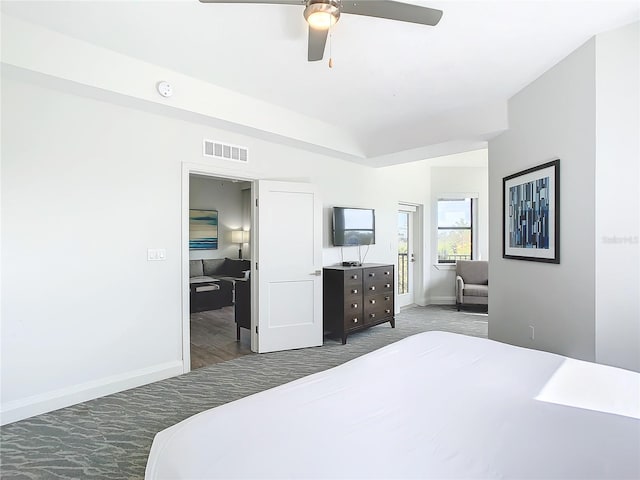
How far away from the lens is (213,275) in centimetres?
724

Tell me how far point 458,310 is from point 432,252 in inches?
50.6

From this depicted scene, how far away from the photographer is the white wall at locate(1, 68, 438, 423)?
2.54 meters

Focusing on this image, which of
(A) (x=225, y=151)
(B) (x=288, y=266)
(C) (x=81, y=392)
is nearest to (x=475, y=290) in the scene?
(B) (x=288, y=266)

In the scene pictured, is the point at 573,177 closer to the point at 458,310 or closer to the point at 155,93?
the point at 155,93

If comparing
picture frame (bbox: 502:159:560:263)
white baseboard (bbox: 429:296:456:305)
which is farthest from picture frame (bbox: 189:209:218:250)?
picture frame (bbox: 502:159:560:263)

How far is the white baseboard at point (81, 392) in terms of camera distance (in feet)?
8.23

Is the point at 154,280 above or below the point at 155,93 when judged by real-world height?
below

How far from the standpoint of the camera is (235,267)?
7.27 metres

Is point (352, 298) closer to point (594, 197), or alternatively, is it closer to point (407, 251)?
point (594, 197)

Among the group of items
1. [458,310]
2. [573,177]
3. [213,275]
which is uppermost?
[573,177]

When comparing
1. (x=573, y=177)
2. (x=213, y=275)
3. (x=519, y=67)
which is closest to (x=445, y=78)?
(x=519, y=67)

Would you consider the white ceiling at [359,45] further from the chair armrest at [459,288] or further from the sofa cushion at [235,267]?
the sofa cushion at [235,267]

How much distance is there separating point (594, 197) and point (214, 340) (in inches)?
167

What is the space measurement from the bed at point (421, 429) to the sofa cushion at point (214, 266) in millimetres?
5992
